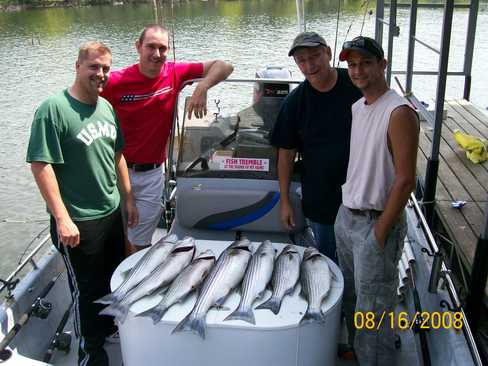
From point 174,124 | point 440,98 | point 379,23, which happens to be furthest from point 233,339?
point 379,23

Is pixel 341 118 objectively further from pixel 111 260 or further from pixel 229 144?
pixel 111 260

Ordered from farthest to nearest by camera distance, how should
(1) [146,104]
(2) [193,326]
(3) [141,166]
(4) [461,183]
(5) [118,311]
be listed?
(4) [461,183]
(3) [141,166]
(1) [146,104]
(5) [118,311]
(2) [193,326]

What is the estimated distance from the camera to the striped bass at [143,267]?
7.98 ft

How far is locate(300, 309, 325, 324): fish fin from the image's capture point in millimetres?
→ 2268

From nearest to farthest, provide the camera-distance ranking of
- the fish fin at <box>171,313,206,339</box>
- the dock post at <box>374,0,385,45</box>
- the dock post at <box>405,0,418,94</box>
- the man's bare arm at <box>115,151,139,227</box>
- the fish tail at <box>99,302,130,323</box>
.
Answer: the fish fin at <box>171,313,206,339</box> < the fish tail at <box>99,302,130,323</box> < the man's bare arm at <box>115,151,139,227</box> < the dock post at <box>405,0,418,94</box> < the dock post at <box>374,0,385,45</box>

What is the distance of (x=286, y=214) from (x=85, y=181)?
4.15 feet

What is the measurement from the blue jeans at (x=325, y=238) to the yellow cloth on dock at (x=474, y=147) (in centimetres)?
272

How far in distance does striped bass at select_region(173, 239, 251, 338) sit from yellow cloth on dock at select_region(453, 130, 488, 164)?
3.39 meters

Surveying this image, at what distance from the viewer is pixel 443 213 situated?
427cm

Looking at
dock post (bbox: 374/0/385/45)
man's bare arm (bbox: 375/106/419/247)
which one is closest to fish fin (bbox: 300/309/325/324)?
man's bare arm (bbox: 375/106/419/247)

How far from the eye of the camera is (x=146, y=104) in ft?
11.1

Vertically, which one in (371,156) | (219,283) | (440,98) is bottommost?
(219,283)
